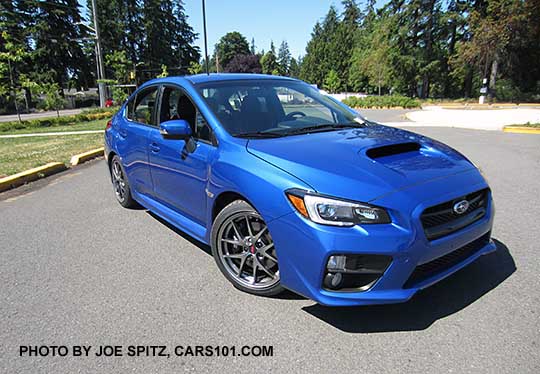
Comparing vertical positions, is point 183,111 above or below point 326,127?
above

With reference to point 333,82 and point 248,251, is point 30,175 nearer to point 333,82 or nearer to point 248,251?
point 248,251

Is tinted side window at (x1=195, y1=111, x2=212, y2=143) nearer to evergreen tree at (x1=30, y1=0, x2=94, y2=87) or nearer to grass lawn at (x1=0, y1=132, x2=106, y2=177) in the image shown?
grass lawn at (x1=0, y1=132, x2=106, y2=177)

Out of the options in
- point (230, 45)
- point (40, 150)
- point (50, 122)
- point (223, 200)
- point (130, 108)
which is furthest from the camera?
point (230, 45)

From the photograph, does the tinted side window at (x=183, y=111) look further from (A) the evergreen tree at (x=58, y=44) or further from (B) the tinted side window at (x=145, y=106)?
(A) the evergreen tree at (x=58, y=44)

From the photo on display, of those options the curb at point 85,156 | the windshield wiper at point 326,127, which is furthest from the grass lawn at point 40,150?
the windshield wiper at point 326,127

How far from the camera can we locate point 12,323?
257 cm

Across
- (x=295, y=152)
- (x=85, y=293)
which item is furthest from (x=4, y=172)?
(x=295, y=152)

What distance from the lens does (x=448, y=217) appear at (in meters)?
2.32

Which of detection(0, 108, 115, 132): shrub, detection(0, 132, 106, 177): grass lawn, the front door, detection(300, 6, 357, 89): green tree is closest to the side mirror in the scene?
the front door

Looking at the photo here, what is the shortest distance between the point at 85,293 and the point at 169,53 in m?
73.8

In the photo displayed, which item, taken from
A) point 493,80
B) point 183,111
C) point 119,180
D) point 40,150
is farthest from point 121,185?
point 493,80

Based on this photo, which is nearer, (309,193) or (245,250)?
(309,193)

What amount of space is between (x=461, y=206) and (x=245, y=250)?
1.51m

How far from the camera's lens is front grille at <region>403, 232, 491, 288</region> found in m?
2.26
